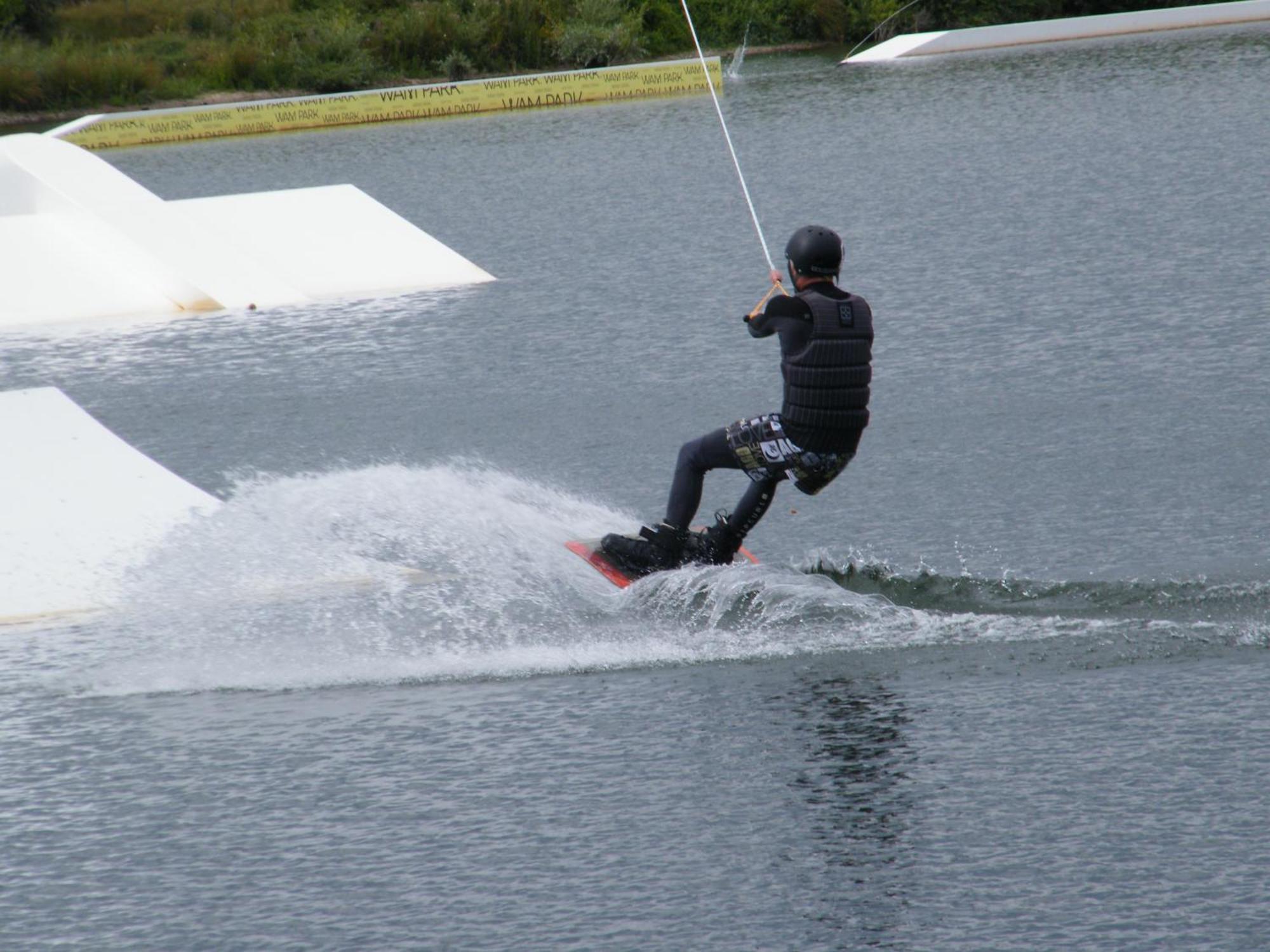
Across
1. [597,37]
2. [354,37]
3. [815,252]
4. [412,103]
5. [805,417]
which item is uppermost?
[815,252]

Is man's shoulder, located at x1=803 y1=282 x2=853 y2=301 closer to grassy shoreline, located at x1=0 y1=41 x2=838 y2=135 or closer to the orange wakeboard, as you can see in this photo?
the orange wakeboard

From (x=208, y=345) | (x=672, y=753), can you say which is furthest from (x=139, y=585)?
(x=208, y=345)

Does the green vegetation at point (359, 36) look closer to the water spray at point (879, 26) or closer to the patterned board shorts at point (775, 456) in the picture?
the water spray at point (879, 26)

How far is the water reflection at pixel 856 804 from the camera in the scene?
4457 mm

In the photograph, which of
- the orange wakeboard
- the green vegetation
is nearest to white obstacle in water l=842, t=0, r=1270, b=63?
the green vegetation

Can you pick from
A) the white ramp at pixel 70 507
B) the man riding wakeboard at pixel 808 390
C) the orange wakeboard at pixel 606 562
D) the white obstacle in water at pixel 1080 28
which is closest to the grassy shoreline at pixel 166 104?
the white obstacle in water at pixel 1080 28

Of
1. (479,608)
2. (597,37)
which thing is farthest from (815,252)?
(597,37)

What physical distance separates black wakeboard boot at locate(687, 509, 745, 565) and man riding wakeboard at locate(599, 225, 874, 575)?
83mm

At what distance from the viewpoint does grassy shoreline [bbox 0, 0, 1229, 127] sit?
122ft

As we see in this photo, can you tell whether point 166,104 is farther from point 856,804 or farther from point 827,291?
point 856,804

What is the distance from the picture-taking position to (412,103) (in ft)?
101

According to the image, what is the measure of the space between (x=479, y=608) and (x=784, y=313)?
1.77m

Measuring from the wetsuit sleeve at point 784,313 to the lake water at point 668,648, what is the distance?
99 centimetres

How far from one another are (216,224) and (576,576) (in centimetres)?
1127
